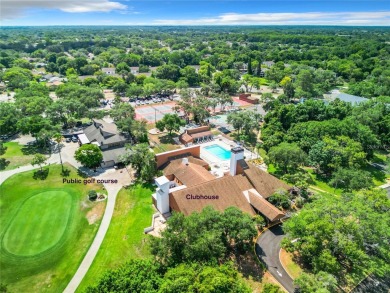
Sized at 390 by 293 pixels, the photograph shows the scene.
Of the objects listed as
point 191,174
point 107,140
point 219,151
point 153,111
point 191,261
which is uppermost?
point 191,261

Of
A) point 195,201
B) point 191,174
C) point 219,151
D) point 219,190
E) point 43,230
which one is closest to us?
point 43,230

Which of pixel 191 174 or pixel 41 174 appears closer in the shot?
pixel 191 174

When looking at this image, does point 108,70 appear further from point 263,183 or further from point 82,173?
point 263,183

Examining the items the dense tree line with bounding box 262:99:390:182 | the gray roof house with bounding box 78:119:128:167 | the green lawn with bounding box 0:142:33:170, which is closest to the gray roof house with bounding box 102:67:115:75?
the gray roof house with bounding box 78:119:128:167

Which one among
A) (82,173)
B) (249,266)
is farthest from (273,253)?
(82,173)

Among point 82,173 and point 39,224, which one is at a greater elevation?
point 39,224

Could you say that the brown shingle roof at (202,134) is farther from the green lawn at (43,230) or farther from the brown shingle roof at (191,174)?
the green lawn at (43,230)

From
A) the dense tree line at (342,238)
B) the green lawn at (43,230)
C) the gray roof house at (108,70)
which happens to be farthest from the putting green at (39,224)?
the gray roof house at (108,70)
